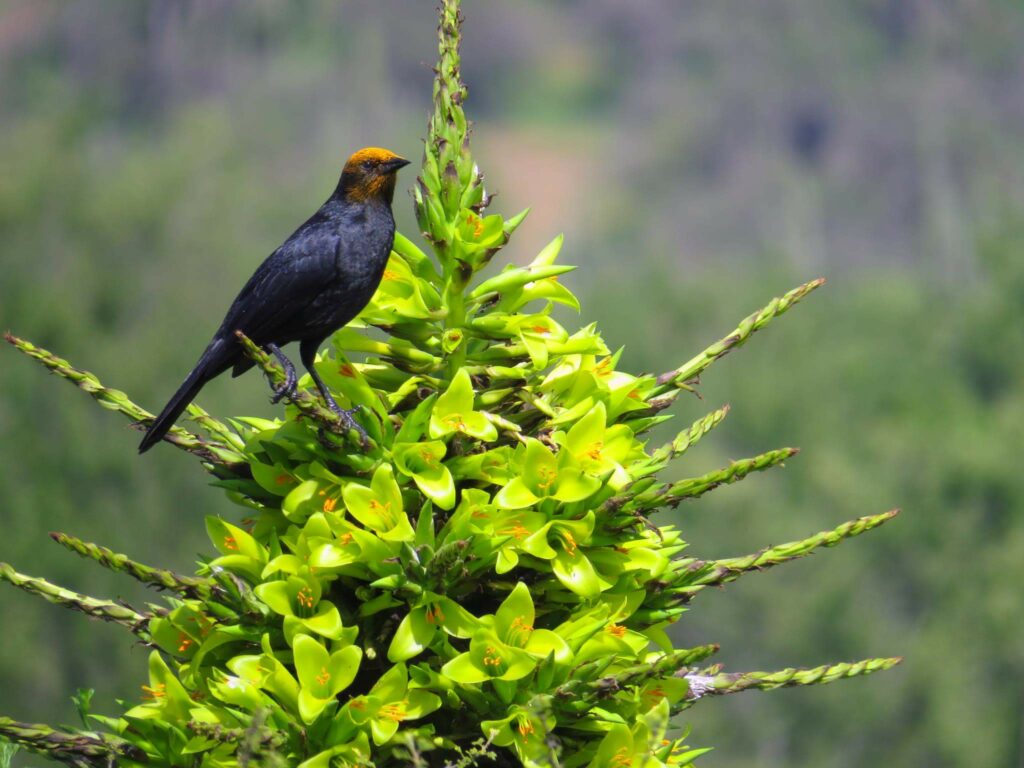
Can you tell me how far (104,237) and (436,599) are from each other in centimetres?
4347

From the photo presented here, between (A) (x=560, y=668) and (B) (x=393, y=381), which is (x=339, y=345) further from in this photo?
(A) (x=560, y=668)

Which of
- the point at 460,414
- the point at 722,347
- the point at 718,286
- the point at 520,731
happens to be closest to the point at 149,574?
the point at 460,414

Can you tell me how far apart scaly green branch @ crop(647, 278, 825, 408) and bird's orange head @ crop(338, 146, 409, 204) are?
113cm

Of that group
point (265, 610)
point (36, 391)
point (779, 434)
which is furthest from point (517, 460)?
point (779, 434)

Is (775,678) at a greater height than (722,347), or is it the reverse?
(722,347)

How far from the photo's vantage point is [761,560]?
3.74 m

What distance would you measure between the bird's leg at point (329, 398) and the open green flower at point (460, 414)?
0.56 feet

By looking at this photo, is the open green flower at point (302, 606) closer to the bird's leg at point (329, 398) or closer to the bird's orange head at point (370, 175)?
the bird's leg at point (329, 398)

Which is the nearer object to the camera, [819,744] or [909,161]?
[819,744]

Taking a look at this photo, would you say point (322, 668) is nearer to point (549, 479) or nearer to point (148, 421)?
point (549, 479)

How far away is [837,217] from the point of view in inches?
3504

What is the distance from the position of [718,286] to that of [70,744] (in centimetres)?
6103

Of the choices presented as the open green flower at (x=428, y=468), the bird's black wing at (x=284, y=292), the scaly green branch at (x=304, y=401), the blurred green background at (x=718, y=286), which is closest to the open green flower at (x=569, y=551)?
the open green flower at (x=428, y=468)

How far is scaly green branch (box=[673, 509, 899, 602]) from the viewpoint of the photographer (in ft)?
12.0
